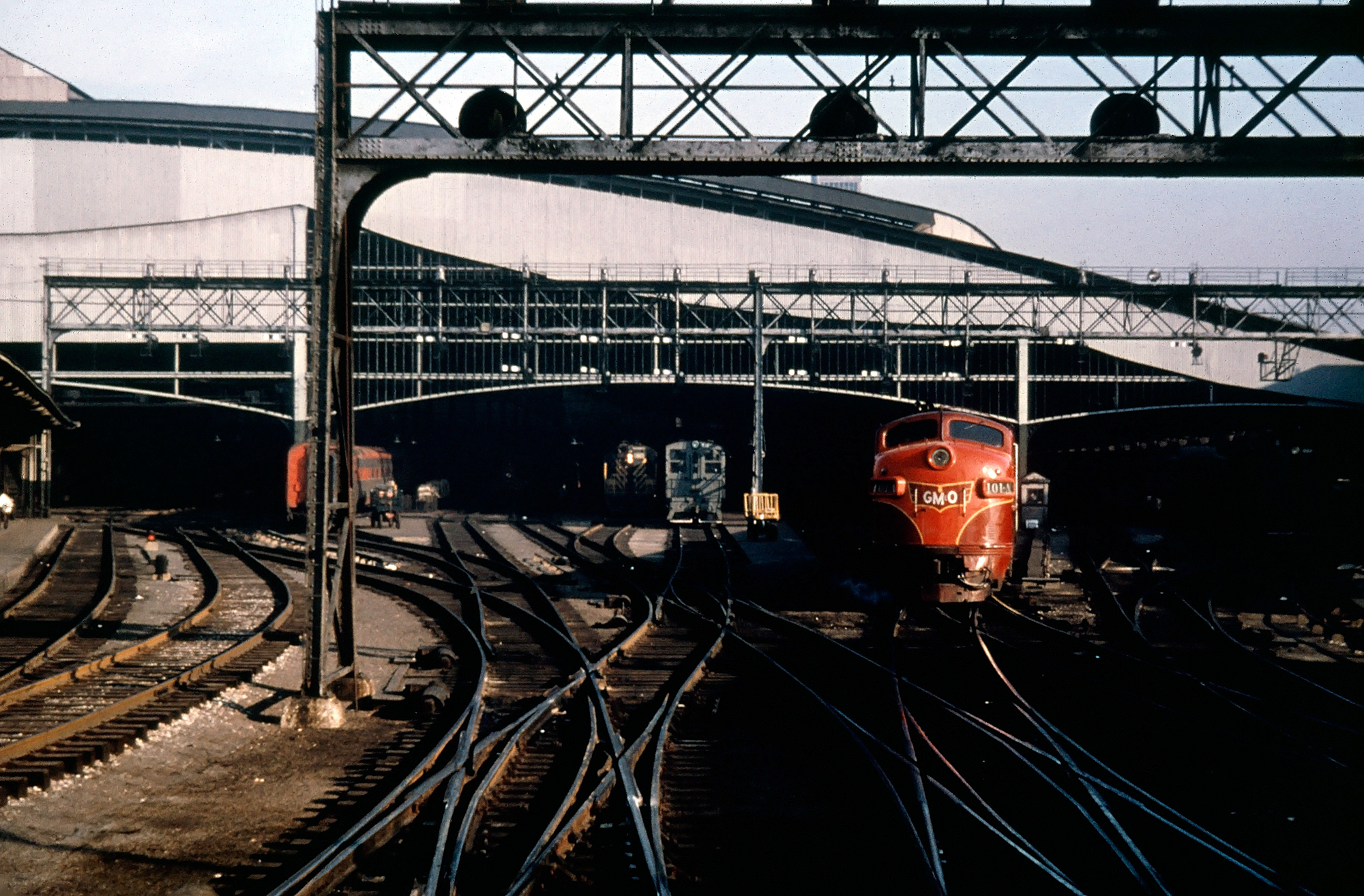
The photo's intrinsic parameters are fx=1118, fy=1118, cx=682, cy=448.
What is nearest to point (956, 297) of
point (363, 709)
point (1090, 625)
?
point (1090, 625)

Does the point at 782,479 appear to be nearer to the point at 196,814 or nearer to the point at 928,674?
the point at 928,674

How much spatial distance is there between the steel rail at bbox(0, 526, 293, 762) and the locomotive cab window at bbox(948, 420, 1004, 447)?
1054 cm

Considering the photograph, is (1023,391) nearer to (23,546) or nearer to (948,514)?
(948,514)

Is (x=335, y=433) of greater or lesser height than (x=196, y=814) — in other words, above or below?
above

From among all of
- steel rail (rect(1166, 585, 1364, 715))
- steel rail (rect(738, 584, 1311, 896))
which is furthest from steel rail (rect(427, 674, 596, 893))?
steel rail (rect(1166, 585, 1364, 715))

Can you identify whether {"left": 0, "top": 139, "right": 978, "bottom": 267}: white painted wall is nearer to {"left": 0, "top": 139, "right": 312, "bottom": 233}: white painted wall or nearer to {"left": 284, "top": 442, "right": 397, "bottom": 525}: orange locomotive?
{"left": 0, "top": 139, "right": 312, "bottom": 233}: white painted wall

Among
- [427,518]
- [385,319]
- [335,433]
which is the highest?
[385,319]

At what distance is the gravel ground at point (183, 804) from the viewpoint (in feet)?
22.1

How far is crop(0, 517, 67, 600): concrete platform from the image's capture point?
22441mm

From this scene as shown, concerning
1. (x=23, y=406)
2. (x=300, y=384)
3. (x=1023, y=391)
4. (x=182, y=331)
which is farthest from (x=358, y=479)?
(x=1023, y=391)

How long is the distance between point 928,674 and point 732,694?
2368 millimetres

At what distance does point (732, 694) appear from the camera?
11.8m

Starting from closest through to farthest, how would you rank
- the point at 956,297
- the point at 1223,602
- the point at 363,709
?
the point at 363,709 → the point at 1223,602 → the point at 956,297

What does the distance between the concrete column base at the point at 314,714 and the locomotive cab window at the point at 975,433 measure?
33.2 feet
